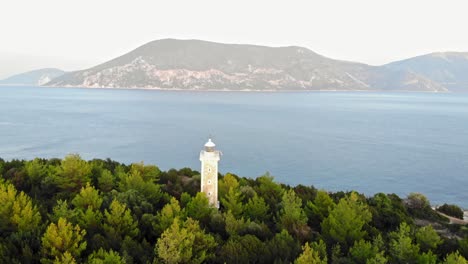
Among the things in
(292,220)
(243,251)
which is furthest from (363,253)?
(243,251)

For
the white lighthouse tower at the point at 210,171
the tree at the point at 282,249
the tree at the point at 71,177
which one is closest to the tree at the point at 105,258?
the tree at the point at 282,249

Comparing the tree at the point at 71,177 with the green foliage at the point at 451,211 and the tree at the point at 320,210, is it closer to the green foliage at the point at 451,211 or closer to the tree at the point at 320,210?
the tree at the point at 320,210

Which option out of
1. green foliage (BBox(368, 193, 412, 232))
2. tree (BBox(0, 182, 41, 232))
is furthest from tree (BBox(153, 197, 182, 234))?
green foliage (BBox(368, 193, 412, 232))

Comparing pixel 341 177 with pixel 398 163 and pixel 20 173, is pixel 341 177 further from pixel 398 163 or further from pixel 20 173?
pixel 20 173

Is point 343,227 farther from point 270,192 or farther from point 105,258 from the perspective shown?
point 105,258

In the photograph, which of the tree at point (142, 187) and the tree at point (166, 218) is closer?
the tree at point (166, 218)

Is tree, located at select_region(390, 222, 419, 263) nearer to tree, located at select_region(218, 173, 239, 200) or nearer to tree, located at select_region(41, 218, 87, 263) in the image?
tree, located at select_region(218, 173, 239, 200)

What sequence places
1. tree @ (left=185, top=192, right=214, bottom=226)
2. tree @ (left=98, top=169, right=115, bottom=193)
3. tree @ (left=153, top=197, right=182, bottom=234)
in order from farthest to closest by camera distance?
1. tree @ (left=98, top=169, right=115, bottom=193)
2. tree @ (left=185, top=192, right=214, bottom=226)
3. tree @ (left=153, top=197, right=182, bottom=234)
